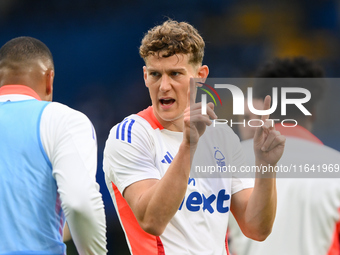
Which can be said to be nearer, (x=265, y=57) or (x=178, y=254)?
(x=178, y=254)

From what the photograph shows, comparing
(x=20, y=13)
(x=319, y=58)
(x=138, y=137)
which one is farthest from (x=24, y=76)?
(x=319, y=58)

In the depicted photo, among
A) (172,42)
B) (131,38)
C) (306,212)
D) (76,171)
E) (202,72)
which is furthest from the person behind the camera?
(131,38)

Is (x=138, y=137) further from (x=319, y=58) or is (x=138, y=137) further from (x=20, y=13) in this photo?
(x=319, y=58)

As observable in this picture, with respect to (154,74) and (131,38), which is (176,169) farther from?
(131,38)

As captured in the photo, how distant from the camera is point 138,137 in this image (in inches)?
108

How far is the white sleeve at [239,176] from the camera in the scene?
2.92 m

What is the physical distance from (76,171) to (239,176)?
1.08 m

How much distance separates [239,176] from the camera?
2941mm

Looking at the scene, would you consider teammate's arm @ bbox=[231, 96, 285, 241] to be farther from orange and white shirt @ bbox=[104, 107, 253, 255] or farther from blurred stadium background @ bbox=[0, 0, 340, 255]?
blurred stadium background @ bbox=[0, 0, 340, 255]

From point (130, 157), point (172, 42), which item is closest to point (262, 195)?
point (130, 157)

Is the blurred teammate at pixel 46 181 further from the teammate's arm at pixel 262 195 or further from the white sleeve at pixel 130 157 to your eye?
the teammate's arm at pixel 262 195

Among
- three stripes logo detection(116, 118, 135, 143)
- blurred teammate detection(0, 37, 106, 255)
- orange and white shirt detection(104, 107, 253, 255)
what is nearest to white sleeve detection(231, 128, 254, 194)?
orange and white shirt detection(104, 107, 253, 255)

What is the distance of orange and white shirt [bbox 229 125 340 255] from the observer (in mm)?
2066

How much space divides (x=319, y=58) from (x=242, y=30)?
1326 mm
